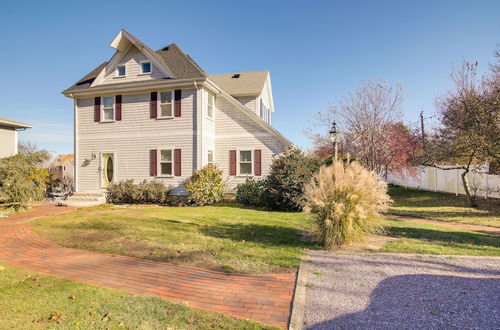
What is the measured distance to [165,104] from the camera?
14.9m

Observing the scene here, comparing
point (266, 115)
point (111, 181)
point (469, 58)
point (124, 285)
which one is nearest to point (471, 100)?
point (469, 58)

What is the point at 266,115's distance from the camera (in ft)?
73.2

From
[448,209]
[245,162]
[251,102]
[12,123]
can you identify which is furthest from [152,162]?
[448,209]

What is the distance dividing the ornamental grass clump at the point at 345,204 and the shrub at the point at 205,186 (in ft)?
27.4

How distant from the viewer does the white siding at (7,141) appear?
17281 mm

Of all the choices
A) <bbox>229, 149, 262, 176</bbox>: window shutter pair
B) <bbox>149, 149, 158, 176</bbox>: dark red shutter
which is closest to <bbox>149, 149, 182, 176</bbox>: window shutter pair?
<bbox>149, 149, 158, 176</bbox>: dark red shutter

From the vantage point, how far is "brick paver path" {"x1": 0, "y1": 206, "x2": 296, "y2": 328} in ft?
10.7

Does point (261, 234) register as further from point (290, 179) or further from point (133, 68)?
point (133, 68)

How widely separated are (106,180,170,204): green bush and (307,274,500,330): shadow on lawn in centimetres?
1191

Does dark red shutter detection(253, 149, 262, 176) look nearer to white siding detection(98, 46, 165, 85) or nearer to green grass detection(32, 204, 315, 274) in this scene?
green grass detection(32, 204, 315, 274)

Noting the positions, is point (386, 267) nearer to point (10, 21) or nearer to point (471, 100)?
point (471, 100)

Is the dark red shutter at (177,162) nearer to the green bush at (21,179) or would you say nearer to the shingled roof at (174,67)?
the shingled roof at (174,67)

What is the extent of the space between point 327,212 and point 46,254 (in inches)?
223

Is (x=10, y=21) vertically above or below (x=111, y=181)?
above
